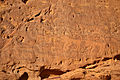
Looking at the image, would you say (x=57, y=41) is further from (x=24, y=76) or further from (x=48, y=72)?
(x=24, y=76)

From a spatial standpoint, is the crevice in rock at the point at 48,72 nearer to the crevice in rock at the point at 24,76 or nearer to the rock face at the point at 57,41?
the rock face at the point at 57,41

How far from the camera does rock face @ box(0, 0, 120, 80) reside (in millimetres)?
1381

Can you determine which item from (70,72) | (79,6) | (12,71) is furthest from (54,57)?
(79,6)

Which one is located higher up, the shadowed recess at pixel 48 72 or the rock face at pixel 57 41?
the rock face at pixel 57 41

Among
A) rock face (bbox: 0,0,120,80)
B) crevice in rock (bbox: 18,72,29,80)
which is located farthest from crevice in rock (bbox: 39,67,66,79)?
crevice in rock (bbox: 18,72,29,80)

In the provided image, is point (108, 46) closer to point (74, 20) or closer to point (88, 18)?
point (88, 18)

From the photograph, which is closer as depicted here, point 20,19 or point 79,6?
point 20,19

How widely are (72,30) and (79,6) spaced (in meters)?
0.37

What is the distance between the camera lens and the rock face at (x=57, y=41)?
1381 mm

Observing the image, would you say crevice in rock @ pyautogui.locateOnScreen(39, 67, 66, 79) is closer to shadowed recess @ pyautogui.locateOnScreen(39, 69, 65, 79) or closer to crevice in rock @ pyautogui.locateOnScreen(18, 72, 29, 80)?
shadowed recess @ pyautogui.locateOnScreen(39, 69, 65, 79)

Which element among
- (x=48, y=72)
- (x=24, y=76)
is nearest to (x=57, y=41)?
(x=48, y=72)

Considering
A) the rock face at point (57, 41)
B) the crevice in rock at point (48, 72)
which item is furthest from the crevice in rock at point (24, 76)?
the crevice in rock at point (48, 72)

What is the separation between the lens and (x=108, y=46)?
1.54m

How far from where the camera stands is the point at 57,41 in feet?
4.78
